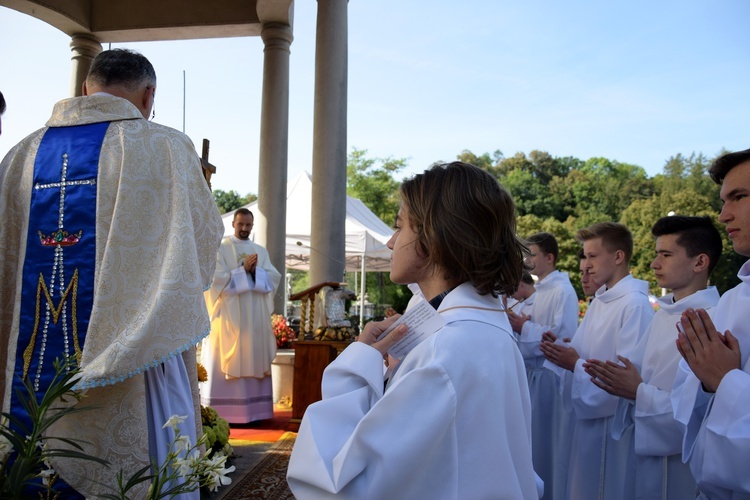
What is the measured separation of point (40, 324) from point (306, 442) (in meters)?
1.46

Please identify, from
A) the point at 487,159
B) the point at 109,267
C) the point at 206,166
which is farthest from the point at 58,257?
the point at 487,159

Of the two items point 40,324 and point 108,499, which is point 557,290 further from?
point 108,499

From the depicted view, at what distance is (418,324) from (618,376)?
76.8 inches

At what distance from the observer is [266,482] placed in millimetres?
5242

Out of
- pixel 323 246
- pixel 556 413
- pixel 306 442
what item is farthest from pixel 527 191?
pixel 306 442

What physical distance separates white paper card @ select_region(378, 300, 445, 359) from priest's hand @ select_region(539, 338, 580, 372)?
2.30 meters

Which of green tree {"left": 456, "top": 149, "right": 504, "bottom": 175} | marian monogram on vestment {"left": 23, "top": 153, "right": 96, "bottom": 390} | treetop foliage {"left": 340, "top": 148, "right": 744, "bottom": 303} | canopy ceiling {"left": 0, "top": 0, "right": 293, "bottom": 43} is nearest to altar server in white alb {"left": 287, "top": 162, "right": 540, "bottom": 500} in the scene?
marian monogram on vestment {"left": 23, "top": 153, "right": 96, "bottom": 390}

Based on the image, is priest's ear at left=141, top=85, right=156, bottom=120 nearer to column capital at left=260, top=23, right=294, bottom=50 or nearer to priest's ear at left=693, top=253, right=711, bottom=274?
priest's ear at left=693, top=253, right=711, bottom=274

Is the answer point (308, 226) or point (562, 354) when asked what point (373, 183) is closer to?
point (308, 226)

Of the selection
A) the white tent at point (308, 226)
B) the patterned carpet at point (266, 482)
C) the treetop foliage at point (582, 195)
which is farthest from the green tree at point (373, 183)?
the patterned carpet at point (266, 482)

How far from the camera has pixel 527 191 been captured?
5450 cm

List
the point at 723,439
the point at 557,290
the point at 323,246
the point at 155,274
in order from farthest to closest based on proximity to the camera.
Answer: the point at 323,246 → the point at 557,290 → the point at 155,274 → the point at 723,439

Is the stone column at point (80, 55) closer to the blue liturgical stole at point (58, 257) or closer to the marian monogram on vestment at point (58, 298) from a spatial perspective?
the blue liturgical stole at point (58, 257)

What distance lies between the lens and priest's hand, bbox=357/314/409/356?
1752 millimetres
